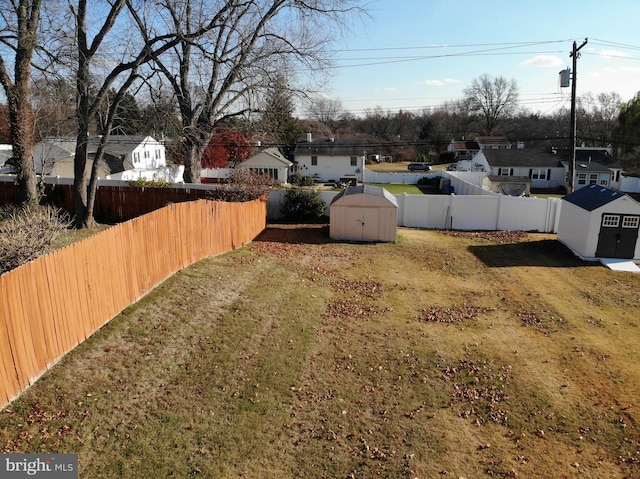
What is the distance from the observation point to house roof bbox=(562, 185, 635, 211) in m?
16.5

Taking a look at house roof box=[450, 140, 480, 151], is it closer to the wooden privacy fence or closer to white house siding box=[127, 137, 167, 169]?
white house siding box=[127, 137, 167, 169]

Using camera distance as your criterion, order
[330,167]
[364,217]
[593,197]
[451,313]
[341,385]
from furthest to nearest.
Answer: [330,167] < [364,217] < [593,197] < [451,313] < [341,385]

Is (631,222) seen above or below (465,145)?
below

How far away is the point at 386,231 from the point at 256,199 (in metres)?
5.77

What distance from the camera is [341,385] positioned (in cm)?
780

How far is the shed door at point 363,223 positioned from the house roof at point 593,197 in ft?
26.7

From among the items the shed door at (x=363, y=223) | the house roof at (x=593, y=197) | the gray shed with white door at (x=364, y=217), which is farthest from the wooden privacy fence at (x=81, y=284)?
the house roof at (x=593, y=197)

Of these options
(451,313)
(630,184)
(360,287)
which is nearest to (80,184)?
(360,287)

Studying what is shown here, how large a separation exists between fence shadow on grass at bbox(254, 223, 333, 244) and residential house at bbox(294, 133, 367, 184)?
2552 centimetres

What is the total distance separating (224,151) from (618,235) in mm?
37415

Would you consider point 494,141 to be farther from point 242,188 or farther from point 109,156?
point 242,188

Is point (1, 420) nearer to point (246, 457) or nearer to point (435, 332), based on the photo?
point (246, 457)

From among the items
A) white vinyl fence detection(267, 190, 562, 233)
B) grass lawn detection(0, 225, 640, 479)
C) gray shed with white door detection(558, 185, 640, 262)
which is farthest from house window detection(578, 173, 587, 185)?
grass lawn detection(0, 225, 640, 479)

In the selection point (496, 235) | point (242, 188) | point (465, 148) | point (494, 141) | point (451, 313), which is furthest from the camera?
point (465, 148)
